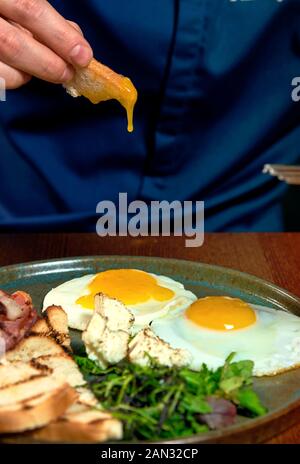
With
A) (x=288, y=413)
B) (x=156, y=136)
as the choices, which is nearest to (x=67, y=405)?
(x=288, y=413)

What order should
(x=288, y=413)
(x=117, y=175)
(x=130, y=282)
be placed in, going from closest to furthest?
(x=288, y=413)
(x=130, y=282)
(x=117, y=175)

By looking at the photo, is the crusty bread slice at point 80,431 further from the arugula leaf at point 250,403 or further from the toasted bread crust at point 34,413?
the arugula leaf at point 250,403

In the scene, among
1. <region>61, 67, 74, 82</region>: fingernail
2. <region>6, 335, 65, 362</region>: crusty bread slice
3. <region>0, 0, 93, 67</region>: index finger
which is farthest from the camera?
<region>61, 67, 74, 82</region>: fingernail

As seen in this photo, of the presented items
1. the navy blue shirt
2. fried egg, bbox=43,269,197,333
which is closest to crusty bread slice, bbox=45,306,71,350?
fried egg, bbox=43,269,197,333

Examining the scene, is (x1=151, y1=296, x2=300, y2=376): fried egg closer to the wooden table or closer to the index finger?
the wooden table

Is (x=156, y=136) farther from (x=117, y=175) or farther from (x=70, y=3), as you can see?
(x=70, y=3)

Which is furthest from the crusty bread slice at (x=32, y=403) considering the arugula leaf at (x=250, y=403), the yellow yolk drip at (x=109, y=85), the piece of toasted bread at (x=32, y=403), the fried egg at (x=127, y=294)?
the yellow yolk drip at (x=109, y=85)
